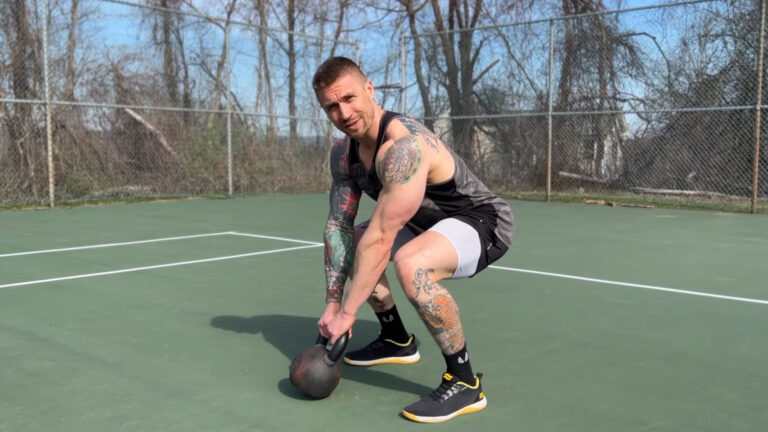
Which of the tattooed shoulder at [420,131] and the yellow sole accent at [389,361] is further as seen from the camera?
the yellow sole accent at [389,361]

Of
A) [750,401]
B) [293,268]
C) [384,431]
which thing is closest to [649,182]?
[293,268]

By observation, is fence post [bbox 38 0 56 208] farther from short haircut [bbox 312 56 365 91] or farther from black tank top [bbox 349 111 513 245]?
short haircut [bbox 312 56 365 91]

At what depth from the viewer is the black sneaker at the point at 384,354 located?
11.3ft

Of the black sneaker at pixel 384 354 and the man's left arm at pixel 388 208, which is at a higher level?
the man's left arm at pixel 388 208

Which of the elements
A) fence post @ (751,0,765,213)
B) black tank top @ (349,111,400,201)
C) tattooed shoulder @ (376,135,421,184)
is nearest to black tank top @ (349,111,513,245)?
black tank top @ (349,111,400,201)

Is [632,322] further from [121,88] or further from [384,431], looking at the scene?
[121,88]

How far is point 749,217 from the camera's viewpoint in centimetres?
986

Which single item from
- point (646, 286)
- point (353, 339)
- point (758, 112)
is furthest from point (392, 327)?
point (758, 112)

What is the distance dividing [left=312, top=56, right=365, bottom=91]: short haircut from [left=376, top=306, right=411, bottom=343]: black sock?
3.81 ft

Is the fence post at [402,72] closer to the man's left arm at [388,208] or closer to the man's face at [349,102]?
the man's face at [349,102]

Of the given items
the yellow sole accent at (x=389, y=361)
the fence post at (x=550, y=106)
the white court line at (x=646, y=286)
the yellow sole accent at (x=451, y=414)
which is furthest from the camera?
the fence post at (x=550, y=106)

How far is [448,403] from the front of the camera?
9.04 ft

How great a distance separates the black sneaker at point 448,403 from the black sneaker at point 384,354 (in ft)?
1.95

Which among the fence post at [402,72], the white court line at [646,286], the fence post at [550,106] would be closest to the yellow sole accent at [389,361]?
the white court line at [646,286]
